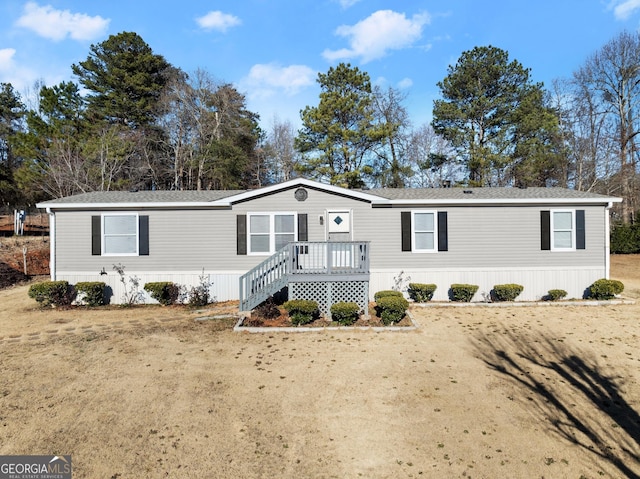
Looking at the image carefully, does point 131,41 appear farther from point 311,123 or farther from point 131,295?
point 131,295

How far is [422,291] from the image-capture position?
11992 mm

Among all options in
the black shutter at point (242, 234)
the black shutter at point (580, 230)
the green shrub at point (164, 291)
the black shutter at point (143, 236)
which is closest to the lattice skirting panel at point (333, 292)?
the black shutter at point (242, 234)

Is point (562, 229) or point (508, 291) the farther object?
point (562, 229)

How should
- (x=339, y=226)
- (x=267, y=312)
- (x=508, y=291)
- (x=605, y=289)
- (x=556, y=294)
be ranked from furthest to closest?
(x=339, y=226) < (x=556, y=294) < (x=508, y=291) < (x=605, y=289) < (x=267, y=312)

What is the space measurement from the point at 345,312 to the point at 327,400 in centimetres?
381

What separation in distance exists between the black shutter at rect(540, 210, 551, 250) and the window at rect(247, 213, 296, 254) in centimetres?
853

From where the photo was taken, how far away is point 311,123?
2627 centimetres

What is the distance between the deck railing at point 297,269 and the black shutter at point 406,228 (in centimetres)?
252

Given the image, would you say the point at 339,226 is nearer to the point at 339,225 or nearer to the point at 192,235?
the point at 339,225

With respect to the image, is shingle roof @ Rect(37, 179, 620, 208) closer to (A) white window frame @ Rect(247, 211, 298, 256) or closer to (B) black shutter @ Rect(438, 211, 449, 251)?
(B) black shutter @ Rect(438, 211, 449, 251)

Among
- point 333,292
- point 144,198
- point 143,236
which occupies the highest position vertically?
point 144,198

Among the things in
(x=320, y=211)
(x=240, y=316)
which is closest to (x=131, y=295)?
(x=240, y=316)

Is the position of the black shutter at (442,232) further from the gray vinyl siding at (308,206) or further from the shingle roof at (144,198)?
the shingle roof at (144,198)

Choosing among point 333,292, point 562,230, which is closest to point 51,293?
point 333,292
